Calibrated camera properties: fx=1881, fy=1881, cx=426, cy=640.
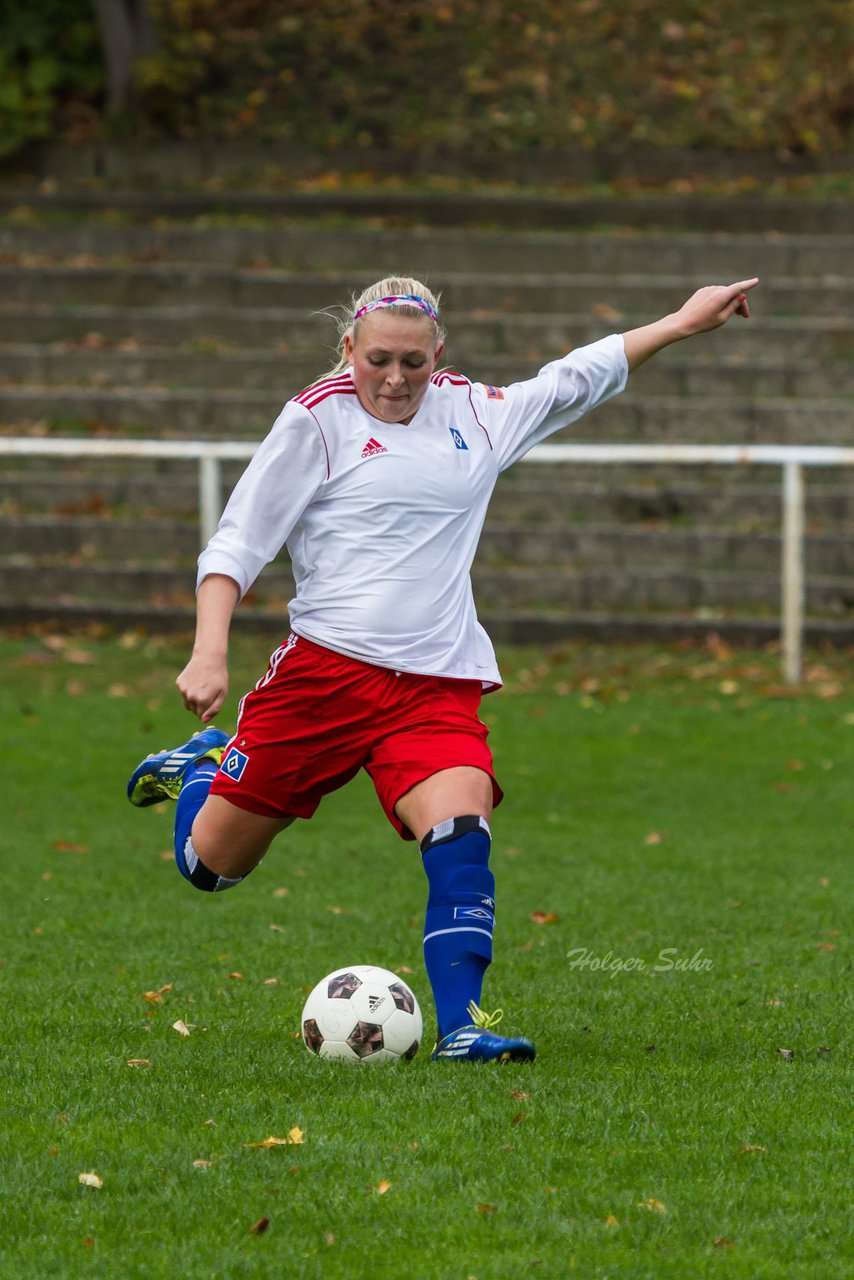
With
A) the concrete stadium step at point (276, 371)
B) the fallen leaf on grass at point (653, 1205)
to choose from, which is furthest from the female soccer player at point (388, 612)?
the concrete stadium step at point (276, 371)

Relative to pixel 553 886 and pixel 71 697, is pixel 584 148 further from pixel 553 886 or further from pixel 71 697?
pixel 553 886

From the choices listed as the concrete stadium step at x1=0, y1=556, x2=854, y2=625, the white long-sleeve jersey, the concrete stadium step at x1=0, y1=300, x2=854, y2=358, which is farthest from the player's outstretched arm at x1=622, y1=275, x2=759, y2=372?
the concrete stadium step at x1=0, y1=300, x2=854, y2=358

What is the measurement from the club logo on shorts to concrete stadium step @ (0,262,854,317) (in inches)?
401

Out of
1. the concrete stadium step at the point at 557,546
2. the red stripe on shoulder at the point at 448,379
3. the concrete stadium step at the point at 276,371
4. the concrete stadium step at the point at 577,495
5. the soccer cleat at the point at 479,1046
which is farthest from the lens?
the concrete stadium step at the point at 276,371

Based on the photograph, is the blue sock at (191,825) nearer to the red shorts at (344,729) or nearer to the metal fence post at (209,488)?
the red shorts at (344,729)

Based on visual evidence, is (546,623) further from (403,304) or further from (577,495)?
(403,304)

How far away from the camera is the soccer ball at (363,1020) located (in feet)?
15.7

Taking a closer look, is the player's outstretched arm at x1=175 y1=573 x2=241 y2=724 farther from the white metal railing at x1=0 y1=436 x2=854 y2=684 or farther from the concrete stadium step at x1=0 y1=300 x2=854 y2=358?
the concrete stadium step at x1=0 y1=300 x2=854 y2=358

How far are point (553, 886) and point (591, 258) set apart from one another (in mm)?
9094

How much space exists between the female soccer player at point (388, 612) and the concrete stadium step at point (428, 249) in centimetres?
1043

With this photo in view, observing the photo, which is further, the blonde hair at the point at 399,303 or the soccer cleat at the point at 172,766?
the soccer cleat at the point at 172,766

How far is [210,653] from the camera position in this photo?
4504 millimetres

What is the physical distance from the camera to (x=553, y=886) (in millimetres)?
7492

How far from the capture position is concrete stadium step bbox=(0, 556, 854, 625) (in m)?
12.6
